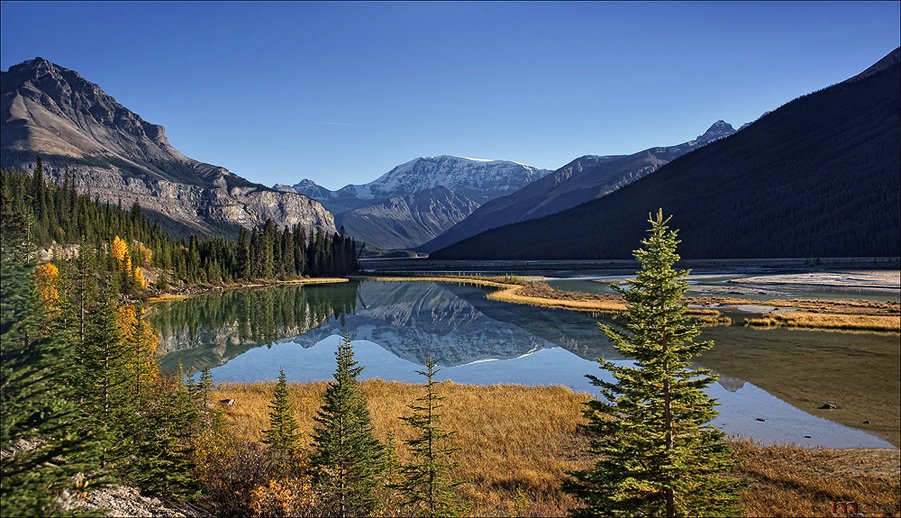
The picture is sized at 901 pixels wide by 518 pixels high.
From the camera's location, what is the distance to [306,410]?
24.4 metres

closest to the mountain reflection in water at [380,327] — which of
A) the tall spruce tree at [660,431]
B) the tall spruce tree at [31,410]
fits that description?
the tall spruce tree at [31,410]

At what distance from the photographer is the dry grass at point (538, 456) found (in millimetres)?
→ 13648

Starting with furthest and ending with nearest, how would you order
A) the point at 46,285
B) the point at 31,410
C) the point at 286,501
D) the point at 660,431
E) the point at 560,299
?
the point at 560,299, the point at 46,285, the point at 286,501, the point at 660,431, the point at 31,410

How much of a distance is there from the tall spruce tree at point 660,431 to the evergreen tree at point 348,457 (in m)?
5.35

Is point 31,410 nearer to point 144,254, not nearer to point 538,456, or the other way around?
point 538,456

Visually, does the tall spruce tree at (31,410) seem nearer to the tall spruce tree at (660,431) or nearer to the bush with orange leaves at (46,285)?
the bush with orange leaves at (46,285)

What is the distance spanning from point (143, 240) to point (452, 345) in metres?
94.1

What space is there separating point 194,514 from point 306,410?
46.2 ft

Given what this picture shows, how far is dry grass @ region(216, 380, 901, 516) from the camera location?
1365cm

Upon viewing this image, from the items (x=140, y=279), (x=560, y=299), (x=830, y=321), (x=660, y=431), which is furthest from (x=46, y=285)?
(x=830, y=321)

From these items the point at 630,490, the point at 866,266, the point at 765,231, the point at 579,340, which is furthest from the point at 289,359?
the point at 765,231

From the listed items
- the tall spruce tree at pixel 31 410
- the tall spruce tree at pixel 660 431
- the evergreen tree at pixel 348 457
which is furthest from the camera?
the evergreen tree at pixel 348 457

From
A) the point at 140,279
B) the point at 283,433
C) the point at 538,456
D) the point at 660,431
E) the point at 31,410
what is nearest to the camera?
the point at 31,410

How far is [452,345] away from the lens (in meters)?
47.2
